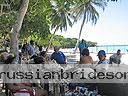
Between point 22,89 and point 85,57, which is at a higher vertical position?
point 85,57

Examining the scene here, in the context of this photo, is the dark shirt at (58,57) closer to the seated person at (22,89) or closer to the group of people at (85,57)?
the group of people at (85,57)

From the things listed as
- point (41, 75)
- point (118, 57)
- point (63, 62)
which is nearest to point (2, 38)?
point (118, 57)

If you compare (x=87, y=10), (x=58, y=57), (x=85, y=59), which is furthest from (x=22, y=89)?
(x=87, y=10)

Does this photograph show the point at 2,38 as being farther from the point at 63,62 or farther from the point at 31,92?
the point at 31,92

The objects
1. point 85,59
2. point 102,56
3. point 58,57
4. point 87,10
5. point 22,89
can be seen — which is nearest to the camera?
point 22,89

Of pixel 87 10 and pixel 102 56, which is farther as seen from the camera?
pixel 87 10

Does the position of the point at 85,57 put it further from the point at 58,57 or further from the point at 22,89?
the point at 22,89

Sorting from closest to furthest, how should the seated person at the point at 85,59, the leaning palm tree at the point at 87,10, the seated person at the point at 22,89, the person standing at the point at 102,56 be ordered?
the seated person at the point at 22,89 < the person standing at the point at 102,56 < the seated person at the point at 85,59 < the leaning palm tree at the point at 87,10

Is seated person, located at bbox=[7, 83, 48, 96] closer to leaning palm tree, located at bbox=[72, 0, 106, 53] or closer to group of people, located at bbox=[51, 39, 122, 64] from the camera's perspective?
group of people, located at bbox=[51, 39, 122, 64]

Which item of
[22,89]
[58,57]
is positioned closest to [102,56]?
[22,89]

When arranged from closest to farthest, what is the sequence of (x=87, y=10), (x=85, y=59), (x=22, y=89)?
(x=22, y=89)
(x=85, y=59)
(x=87, y=10)

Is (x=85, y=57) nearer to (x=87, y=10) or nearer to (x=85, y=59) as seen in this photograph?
(x=85, y=59)

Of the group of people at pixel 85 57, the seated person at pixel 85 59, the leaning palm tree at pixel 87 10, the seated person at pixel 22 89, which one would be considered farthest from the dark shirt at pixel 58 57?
the leaning palm tree at pixel 87 10

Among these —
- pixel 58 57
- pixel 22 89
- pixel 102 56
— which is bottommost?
pixel 22 89
